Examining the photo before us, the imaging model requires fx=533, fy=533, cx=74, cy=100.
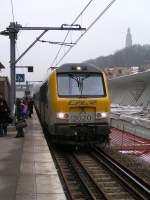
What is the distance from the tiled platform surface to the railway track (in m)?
0.54

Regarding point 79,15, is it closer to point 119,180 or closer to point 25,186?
point 119,180

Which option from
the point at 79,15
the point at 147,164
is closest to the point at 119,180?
the point at 147,164

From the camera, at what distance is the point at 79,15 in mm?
21219

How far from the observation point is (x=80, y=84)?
57.7ft

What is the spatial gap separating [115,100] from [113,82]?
9.63ft

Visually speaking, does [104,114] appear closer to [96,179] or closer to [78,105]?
[78,105]

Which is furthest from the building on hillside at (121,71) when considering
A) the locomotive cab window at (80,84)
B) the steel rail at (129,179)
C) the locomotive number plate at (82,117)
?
the steel rail at (129,179)

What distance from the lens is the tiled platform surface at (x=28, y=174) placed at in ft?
28.6

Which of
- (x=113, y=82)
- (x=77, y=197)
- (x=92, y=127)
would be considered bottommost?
(x=77, y=197)

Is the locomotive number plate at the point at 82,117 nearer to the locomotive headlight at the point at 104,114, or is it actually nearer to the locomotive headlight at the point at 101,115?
the locomotive headlight at the point at 101,115

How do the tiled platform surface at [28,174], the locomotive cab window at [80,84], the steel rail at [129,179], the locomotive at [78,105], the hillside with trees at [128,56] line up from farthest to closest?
the hillside with trees at [128,56], the locomotive cab window at [80,84], the locomotive at [78,105], the steel rail at [129,179], the tiled platform surface at [28,174]

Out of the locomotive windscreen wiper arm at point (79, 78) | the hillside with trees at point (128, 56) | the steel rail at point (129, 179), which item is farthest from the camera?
the hillside with trees at point (128, 56)

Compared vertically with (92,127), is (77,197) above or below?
below

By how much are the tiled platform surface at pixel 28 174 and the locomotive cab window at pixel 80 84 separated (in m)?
2.04
